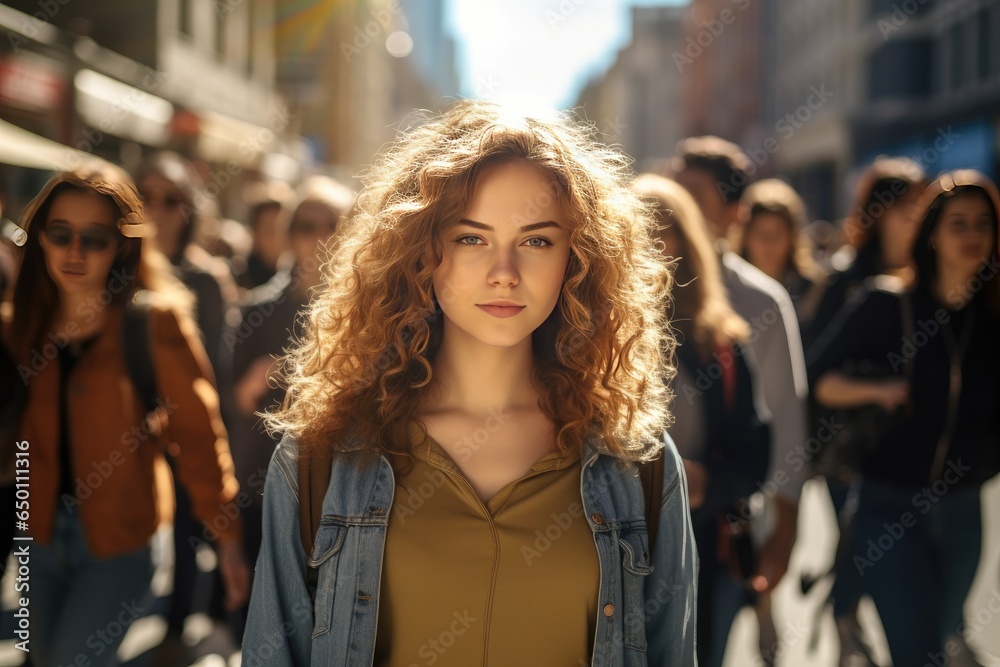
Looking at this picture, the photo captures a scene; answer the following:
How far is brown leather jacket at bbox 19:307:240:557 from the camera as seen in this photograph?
3281 millimetres

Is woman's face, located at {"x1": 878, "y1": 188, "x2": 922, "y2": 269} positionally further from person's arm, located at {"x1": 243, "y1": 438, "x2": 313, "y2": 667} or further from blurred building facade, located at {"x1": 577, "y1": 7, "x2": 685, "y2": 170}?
blurred building facade, located at {"x1": 577, "y1": 7, "x2": 685, "y2": 170}

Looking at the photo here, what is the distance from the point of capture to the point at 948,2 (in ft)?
95.7

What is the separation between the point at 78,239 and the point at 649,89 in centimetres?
10477

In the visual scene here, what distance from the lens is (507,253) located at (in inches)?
89.0

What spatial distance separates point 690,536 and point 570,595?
34 cm

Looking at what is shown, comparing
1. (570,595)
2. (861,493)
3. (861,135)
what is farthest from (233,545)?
(861,135)

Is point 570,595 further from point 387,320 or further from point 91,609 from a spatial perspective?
point 91,609

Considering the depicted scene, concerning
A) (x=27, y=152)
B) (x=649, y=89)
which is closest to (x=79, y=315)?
(x=27, y=152)

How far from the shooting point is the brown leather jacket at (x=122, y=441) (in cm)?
328

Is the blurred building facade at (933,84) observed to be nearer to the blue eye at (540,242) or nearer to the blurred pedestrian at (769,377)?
the blurred pedestrian at (769,377)

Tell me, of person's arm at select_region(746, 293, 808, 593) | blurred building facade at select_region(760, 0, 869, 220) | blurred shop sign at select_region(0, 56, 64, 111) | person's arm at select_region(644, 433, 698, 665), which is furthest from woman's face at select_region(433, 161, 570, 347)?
blurred building facade at select_region(760, 0, 869, 220)

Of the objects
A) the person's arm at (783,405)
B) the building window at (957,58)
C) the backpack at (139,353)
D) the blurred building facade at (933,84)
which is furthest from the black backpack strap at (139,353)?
the building window at (957,58)

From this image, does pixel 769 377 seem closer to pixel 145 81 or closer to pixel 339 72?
pixel 145 81

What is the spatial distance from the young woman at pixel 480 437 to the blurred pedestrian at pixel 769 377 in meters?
1.96
